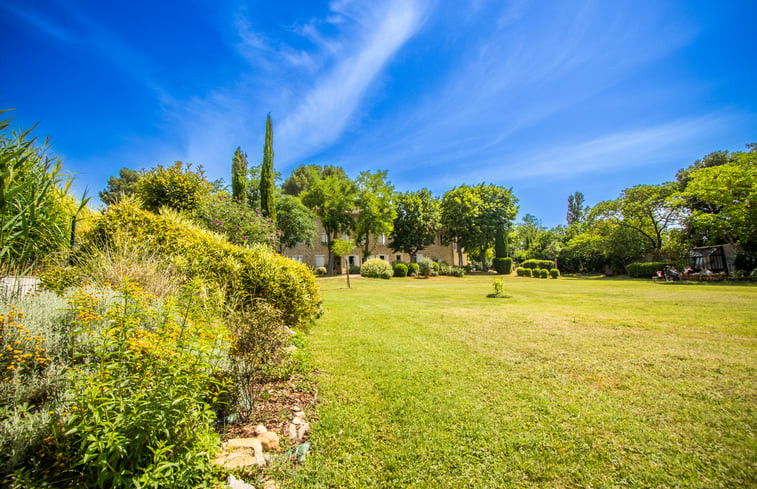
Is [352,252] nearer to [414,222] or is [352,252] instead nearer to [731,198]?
[414,222]

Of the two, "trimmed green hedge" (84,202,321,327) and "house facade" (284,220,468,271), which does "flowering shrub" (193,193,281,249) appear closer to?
"trimmed green hedge" (84,202,321,327)

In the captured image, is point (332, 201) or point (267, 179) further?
point (332, 201)

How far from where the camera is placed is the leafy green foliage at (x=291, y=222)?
80.2 ft

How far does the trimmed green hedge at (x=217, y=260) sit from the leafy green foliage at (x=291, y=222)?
62.3 ft

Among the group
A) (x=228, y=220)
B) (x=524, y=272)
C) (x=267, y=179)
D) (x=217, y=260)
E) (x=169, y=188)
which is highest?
(x=267, y=179)

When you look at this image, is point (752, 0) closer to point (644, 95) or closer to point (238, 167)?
point (644, 95)

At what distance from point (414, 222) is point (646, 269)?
64.7 ft

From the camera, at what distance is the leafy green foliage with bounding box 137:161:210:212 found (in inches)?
300

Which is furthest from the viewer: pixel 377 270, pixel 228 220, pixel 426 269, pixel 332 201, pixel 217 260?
pixel 332 201

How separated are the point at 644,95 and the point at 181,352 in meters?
13.4

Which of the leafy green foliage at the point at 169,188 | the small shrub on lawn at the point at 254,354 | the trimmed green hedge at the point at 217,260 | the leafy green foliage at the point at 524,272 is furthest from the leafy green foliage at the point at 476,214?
the small shrub on lawn at the point at 254,354

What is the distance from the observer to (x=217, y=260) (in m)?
5.04

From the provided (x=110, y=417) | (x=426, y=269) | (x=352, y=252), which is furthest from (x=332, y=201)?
(x=110, y=417)

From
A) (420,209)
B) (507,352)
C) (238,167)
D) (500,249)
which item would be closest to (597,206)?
(500,249)
